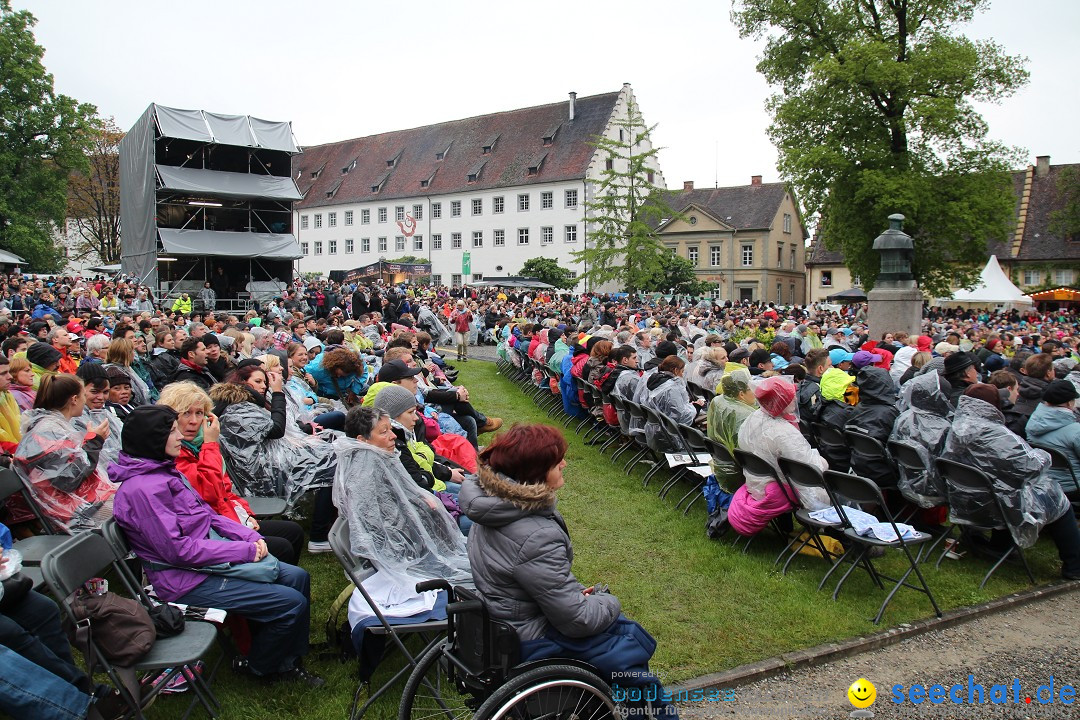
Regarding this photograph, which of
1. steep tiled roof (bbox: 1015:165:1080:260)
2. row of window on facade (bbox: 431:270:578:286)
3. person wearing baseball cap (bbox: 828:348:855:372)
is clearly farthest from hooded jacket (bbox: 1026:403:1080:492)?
steep tiled roof (bbox: 1015:165:1080:260)

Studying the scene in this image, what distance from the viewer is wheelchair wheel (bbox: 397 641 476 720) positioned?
Result: 3.06 m

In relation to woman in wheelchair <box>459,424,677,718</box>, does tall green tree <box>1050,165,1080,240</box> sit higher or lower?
higher

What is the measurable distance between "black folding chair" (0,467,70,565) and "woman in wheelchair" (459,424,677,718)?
281 cm

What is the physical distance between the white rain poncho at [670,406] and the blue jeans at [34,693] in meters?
5.67

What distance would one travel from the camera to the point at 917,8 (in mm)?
27891

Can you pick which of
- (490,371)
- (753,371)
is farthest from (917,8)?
(753,371)

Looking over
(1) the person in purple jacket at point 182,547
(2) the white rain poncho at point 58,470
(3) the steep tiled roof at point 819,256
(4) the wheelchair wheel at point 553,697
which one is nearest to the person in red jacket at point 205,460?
(1) the person in purple jacket at point 182,547

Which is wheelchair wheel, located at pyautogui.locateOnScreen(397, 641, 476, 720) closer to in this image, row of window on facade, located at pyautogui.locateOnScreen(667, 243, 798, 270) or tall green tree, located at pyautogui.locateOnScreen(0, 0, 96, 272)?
tall green tree, located at pyautogui.locateOnScreen(0, 0, 96, 272)

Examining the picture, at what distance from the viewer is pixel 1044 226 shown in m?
48.5

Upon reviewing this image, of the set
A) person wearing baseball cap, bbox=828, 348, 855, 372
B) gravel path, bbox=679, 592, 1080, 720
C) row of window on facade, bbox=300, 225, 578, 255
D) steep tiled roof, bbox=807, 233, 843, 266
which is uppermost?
row of window on facade, bbox=300, 225, 578, 255

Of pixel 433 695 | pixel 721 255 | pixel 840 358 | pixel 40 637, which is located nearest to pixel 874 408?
pixel 840 358

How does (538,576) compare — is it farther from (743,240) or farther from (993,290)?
(743,240)

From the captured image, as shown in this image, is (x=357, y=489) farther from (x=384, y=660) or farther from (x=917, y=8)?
(x=917, y=8)

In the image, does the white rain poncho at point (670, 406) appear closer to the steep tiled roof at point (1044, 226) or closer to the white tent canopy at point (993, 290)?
the white tent canopy at point (993, 290)
